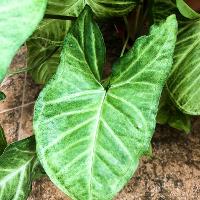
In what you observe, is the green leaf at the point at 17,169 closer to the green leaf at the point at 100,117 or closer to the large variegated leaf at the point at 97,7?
the green leaf at the point at 100,117

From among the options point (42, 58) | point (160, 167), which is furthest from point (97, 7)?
point (160, 167)

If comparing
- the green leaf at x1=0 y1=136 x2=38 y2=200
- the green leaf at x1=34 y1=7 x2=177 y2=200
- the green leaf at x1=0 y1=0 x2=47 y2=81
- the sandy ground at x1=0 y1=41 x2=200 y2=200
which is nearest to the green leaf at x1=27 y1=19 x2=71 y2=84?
the sandy ground at x1=0 y1=41 x2=200 y2=200

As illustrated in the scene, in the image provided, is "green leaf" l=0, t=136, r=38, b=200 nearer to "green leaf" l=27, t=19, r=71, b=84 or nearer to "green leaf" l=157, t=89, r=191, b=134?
"green leaf" l=27, t=19, r=71, b=84

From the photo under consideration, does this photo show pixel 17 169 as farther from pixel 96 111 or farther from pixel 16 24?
pixel 16 24

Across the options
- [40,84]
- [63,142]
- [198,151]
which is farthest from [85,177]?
[40,84]

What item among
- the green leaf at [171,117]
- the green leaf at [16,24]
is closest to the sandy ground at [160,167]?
the green leaf at [171,117]

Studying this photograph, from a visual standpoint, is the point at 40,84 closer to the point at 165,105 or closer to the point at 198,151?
the point at 165,105

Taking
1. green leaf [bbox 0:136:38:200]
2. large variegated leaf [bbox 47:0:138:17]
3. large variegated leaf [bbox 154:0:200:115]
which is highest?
large variegated leaf [bbox 47:0:138:17]
